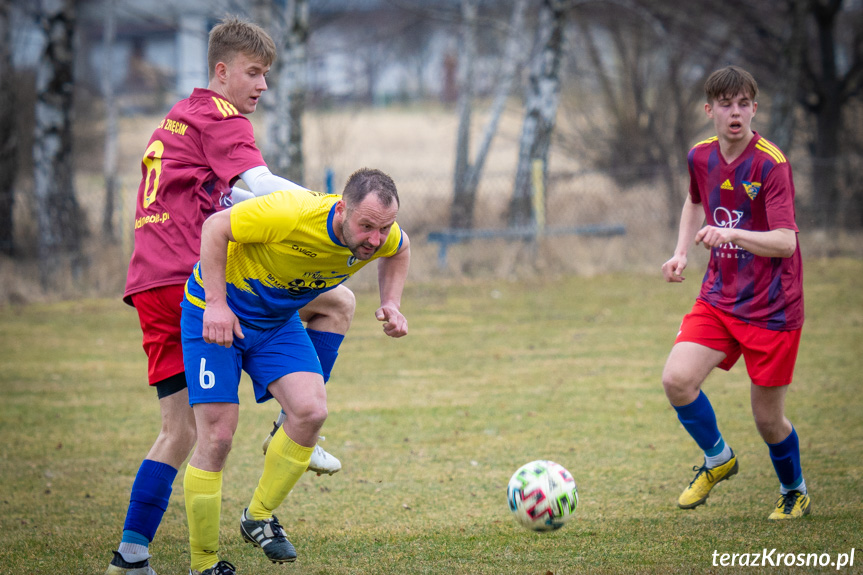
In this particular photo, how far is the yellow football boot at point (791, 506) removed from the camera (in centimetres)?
423

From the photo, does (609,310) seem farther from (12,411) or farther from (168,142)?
(168,142)

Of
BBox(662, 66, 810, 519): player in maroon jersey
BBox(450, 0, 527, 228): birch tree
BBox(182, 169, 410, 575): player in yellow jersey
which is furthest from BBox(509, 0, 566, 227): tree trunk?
BBox(182, 169, 410, 575): player in yellow jersey

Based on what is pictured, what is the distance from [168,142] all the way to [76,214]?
9954mm

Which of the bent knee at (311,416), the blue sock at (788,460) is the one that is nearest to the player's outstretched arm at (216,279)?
the bent knee at (311,416)

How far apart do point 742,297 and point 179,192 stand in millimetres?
2735

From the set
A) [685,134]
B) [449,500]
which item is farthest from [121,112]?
[449,500]

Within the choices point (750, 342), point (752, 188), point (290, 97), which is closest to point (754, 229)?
point (752, 188)

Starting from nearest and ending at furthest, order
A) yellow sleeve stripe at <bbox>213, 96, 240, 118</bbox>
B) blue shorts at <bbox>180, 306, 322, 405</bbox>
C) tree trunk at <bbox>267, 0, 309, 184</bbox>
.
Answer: blue shorts at <bbox>180, 306, 322, 405</bbox> < yellow sleeve stripe at <bbox>213, 96, 240, 118</bbox> < tree trunk at <bbox>267, 0, 309, 184</bbox>

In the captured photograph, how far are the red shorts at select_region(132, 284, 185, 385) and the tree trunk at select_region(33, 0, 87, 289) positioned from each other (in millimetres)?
9824

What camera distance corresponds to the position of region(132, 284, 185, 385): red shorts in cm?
365

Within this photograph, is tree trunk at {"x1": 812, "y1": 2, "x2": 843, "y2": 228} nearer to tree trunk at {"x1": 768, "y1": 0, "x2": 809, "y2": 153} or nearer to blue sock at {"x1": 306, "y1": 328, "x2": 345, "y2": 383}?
tree trunk at {"x1": 768, "y1": 0, "x2": 809, "y2": 153}

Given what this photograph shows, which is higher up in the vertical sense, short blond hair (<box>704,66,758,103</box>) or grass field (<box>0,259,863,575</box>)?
short blond hair (<box>704,66,758,103</box>)

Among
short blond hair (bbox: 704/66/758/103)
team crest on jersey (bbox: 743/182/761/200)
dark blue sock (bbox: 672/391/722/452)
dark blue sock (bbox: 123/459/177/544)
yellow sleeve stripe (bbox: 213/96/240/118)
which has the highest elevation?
short blond hair (bbox: 704/66/758/103)

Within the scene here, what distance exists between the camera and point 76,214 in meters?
12.6
